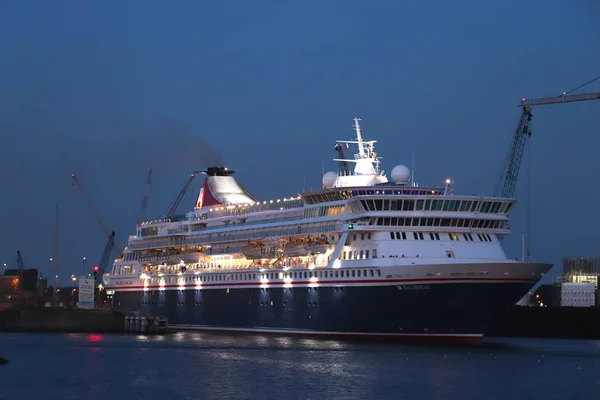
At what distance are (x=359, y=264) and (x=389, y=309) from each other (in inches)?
161

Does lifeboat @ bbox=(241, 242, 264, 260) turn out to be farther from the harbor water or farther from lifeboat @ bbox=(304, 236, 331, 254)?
the harbor water

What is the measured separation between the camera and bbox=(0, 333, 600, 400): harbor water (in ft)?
168

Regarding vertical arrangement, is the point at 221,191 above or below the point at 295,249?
above

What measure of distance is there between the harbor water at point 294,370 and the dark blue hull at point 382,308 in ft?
5.46

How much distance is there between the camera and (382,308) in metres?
Answer: 74.7

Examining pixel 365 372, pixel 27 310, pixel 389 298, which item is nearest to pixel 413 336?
pixel 389 298

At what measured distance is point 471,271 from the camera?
71.7m

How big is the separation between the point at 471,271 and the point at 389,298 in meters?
6.17

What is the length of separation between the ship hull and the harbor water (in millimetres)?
1516

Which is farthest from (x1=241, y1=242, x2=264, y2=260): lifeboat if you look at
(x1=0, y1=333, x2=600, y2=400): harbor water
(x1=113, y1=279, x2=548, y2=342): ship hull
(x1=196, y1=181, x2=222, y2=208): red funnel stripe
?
(x1=196, y1=181, x2=222, y2=208): red funnel stripe

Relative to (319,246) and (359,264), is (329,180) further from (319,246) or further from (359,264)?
(359,264)

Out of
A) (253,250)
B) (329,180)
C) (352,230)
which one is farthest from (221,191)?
(352,230)

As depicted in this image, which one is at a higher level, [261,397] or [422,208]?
[422,208]

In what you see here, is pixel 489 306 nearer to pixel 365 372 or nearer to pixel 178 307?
pixel 365 372
